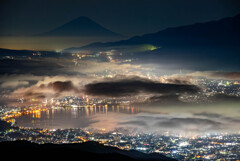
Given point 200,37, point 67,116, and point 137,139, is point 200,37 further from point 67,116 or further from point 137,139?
point 137,139

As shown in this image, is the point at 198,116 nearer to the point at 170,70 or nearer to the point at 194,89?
the point at 194,89

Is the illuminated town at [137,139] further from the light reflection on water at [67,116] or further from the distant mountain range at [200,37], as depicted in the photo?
the distant mountain range at [200,37]

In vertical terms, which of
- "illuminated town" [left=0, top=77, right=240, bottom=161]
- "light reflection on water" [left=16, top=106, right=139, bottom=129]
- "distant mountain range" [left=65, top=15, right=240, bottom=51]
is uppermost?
"distant mountain range" [left=65, top=15, right=240, bottom=51]

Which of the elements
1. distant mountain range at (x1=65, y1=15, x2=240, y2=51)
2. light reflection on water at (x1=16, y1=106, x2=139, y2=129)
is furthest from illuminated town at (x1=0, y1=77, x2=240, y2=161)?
distant mountain range at (x1=65, y1=15, x2=240, y2=51)

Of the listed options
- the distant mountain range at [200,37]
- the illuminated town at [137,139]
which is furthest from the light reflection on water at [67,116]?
the distant mountain range at [200,37]

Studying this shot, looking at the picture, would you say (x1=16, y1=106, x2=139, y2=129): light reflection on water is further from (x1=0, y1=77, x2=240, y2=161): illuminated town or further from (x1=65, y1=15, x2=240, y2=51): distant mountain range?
(x1=65, y1=15, x2=240, y2=51): distant mountain range

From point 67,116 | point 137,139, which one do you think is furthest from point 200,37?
point 137,139
